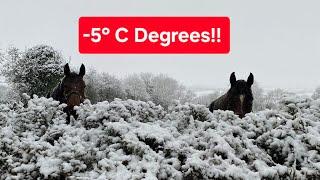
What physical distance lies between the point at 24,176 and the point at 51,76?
1148 inches

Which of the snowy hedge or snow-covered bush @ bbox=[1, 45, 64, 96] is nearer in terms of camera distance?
the snowy hedge

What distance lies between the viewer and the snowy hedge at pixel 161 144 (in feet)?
12.7

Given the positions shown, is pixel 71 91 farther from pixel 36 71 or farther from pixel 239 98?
pixel 36 71

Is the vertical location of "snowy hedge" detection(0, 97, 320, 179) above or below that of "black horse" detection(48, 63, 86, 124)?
below

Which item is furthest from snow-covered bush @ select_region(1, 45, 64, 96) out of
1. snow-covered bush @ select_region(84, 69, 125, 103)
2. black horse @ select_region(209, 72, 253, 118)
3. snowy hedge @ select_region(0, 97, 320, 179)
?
snowy hedge @ select_region(0, 97, 320, 179)

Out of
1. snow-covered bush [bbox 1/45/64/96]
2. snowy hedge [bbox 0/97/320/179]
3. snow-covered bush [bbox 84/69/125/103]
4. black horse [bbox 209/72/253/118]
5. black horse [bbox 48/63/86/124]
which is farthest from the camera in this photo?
snow-covered bush [bbox 84/69/125/103]

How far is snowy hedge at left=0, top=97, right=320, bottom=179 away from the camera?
12.7 feet

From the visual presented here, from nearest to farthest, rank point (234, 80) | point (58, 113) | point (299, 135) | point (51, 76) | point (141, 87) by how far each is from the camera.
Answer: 1. point (299, 135)
2. point (58, 113)
3. point (234, 80)
4. point (51, 76)
5. point (141, 87)

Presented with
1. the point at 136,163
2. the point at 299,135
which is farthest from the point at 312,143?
the point at 136,163

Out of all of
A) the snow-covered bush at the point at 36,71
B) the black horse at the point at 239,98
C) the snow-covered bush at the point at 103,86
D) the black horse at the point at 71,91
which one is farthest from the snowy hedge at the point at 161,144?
the snow-covered bush at the point at 103,86

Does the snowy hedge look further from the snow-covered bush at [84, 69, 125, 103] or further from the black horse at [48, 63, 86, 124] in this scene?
the snow-covered bush at [84, 69, 125, 103]

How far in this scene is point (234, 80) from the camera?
10383 millimetres

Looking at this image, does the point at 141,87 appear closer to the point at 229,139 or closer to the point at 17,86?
the point at 17,86

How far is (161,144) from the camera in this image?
435 cm
